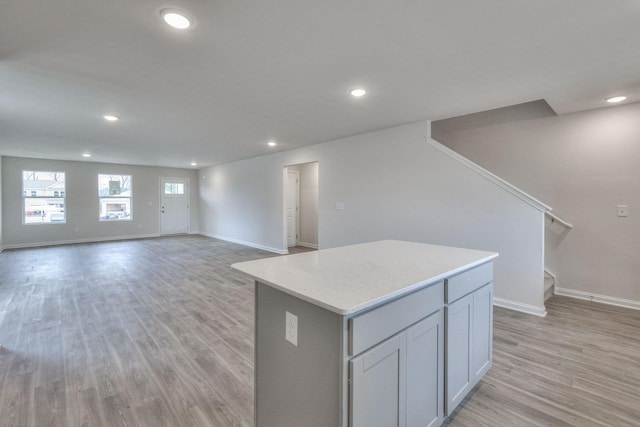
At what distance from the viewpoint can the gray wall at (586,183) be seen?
11.3ft

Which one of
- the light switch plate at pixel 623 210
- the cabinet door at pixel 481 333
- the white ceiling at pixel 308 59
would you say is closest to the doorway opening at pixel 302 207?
the white ceiling at pixel 308 59

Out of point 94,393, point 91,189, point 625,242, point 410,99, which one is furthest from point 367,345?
point 91,189

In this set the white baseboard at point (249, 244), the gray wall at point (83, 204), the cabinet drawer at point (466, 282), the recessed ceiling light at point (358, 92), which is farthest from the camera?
the gray wall at point (83, 204)

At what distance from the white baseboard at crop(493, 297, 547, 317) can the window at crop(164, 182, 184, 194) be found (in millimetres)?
10182

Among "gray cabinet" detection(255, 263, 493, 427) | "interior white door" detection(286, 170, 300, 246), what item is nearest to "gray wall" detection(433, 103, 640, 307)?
"gray cabinet" detection(255, 263, 493, 427)

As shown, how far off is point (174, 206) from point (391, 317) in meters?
10.6

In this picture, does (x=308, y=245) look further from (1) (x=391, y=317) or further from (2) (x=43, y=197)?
(2) (x=43, y=197)

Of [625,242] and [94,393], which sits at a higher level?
[625,242]

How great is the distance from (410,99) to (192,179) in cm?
934

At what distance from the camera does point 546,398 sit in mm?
1896

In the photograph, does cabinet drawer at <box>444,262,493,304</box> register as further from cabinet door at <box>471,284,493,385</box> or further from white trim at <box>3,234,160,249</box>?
white trim at <box>3,234,160,249</box>

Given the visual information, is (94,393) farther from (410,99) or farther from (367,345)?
(410,99)

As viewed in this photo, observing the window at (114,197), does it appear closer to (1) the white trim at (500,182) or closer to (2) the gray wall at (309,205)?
(2) the gray wall at (309,205)

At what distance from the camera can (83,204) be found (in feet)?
28.2
